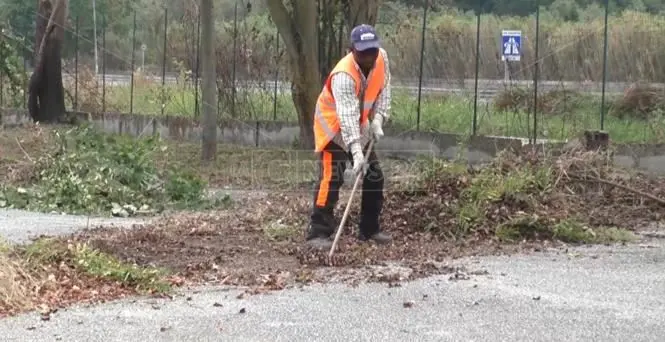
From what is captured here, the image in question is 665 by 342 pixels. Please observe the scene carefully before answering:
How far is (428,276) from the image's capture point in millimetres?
8086

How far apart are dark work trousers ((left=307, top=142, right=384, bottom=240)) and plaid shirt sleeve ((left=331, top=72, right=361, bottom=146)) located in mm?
376

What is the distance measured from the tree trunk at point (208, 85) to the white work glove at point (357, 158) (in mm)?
7504

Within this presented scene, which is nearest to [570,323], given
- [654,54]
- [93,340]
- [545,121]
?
[93,340]

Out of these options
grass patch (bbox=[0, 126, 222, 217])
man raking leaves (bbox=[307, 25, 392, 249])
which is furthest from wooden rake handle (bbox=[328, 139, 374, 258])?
grass patch (bbox=[0, 126, 222, 217])

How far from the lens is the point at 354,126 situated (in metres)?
9.01

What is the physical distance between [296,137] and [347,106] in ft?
28.3

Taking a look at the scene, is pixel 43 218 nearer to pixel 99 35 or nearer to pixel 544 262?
pixel 544 262

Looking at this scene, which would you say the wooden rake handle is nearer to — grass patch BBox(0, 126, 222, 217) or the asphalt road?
grass patch BBox(0, 126, 222, 217)

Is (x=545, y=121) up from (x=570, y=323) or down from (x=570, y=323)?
up

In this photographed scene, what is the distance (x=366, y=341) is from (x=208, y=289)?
1.69 m

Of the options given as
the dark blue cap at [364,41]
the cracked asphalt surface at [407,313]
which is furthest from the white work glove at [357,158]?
the cracked asphalt surface at [407,313]

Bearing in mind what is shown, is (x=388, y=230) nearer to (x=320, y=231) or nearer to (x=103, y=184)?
(x=320, y=231)

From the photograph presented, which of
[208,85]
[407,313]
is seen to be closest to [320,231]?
[407,313]

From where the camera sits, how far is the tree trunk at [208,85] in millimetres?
16094
